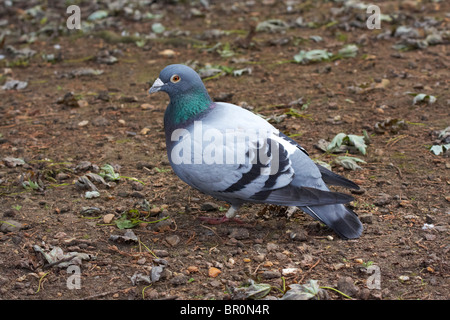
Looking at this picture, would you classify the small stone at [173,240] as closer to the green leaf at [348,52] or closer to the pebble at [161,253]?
the pebble at [161,253]

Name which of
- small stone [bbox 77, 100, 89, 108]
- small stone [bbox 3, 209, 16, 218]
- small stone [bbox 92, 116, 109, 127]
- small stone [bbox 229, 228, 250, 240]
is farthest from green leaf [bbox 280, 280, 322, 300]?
small stone [bbox 77, 100, 89, 108]

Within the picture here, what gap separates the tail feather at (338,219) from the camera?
12.6 feet

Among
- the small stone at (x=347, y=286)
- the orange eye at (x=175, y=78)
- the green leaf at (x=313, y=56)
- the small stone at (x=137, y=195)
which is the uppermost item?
the orange eye at (x=175, y=78)

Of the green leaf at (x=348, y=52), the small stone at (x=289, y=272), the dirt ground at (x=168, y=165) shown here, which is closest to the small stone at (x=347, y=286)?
the dirt ground at (x=168, y=165)

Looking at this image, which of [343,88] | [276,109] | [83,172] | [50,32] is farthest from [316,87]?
[50,32]

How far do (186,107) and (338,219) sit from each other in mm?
1308

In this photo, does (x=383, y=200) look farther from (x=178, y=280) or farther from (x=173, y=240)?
(x=178, y=280)

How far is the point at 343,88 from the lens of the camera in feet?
20.5

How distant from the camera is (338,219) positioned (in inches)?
152

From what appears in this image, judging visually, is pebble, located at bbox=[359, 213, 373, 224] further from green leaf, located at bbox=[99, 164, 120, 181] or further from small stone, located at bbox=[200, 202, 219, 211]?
green leaf, located at bbox=[99, 164, 120, 181]

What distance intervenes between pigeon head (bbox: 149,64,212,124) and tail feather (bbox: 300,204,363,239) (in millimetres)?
1038

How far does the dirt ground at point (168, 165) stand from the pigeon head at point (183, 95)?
0.72 metres

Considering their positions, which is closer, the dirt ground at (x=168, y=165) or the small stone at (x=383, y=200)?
the dirt ground at (x=168, y=165)

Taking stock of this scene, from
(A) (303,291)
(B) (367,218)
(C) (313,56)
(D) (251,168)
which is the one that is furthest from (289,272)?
(C) (313,56)
